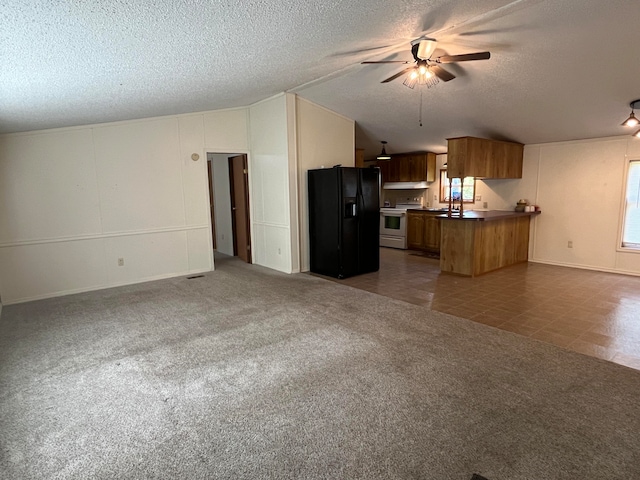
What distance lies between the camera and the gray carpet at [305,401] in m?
1.87

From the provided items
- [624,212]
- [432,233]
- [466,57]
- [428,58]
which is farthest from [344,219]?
[624,212]

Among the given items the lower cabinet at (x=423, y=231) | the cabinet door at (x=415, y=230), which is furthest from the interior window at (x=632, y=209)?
the cabinet door at (x=415, y=230)

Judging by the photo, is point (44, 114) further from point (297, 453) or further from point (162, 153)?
point (297, 453)

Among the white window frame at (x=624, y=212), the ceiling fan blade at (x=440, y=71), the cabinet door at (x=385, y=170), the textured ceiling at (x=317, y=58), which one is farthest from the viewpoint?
the cabinet door at (x=385, y=170)

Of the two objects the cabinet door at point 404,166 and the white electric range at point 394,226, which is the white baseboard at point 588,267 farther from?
the cabinet door at point 404,166

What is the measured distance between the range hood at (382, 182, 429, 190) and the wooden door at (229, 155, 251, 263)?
3950mm

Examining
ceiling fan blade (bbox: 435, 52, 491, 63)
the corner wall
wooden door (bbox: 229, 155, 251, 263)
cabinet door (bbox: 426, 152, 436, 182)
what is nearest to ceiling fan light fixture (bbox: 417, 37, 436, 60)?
ceiling fan blade (bbox: 435, 52, 491, 63)

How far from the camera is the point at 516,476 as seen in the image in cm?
176

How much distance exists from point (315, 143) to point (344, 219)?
4.91ft

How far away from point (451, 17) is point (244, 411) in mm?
3366

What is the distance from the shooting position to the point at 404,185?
8.86m

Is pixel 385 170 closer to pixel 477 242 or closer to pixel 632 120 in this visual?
pixel 477 242

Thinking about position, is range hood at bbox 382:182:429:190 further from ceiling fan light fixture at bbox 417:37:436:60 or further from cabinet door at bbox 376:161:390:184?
ceiling fan light fixture at bbox 417:37:436:60

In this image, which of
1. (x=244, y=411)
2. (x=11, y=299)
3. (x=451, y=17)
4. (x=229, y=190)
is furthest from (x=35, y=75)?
(x=229, y=190)
